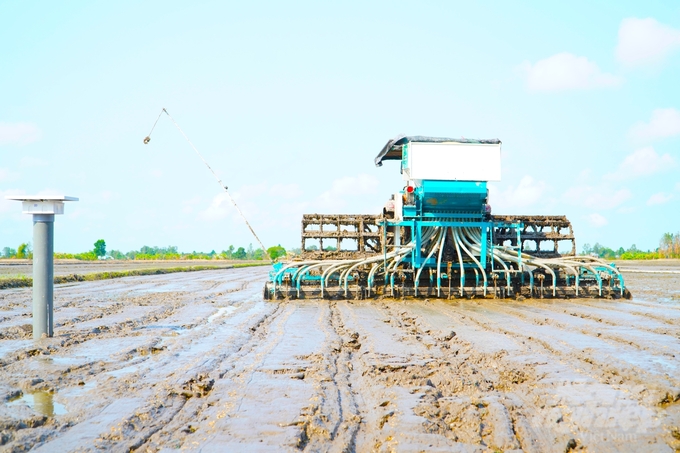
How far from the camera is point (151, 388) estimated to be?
5855mm

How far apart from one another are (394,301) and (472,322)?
452 centimetres

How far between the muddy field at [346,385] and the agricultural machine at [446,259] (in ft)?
14.2

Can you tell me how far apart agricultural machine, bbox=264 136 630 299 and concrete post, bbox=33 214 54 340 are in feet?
23.1

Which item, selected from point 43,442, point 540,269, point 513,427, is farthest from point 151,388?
point 540,269

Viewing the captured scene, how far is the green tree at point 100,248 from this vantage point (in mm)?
73500

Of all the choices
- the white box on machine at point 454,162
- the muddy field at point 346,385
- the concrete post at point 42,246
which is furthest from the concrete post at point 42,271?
the white box on machine at point 454,162

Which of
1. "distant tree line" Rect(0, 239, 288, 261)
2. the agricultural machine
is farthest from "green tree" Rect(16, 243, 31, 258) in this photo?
the agricultural machine

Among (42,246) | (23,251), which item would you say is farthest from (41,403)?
(23,251)

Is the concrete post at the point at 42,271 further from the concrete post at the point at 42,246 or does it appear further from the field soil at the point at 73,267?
the field soil at the point at 73,267

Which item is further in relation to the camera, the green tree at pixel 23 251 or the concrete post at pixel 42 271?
the green tree at pixel 23 251

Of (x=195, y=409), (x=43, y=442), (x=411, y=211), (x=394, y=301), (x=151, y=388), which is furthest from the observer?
(x=411, y=211)

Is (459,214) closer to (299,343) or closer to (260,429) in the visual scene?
(299,343)

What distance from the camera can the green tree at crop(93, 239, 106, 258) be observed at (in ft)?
241

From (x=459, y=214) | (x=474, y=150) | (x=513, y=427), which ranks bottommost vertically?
(x=513, y=427)
